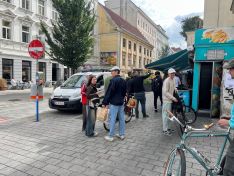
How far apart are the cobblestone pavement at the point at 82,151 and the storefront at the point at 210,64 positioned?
3167mm

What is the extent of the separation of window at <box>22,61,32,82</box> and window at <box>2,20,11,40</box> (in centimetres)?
309

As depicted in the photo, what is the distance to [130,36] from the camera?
40.5 metres

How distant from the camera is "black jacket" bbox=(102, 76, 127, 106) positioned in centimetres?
545

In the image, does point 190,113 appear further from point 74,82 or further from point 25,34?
point 25,34

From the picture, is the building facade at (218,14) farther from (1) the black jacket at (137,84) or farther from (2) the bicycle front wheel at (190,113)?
(1) the black jacket at (137,84)

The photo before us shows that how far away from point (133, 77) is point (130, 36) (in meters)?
33.3

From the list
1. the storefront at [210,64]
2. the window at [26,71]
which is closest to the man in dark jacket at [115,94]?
the storefront at [210,64]

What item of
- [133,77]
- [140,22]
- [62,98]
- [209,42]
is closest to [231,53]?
[209,42]

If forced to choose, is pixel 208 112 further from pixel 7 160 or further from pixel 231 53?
pixel 7 160

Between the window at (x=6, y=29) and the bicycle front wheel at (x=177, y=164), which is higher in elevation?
the window at (x=6, y=29)

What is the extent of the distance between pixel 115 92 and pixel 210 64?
5367 mm

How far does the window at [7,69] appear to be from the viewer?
21.1 metres

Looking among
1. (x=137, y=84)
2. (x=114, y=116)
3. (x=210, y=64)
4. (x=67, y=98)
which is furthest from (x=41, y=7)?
(x=114, y=116)

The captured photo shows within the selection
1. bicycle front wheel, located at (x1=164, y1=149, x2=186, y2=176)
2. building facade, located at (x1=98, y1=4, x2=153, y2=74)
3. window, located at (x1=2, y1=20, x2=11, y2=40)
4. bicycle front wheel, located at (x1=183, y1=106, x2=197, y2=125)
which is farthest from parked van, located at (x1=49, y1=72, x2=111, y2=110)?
building facade, located at (x1=98, y1=4, x2=153, y2=74)
